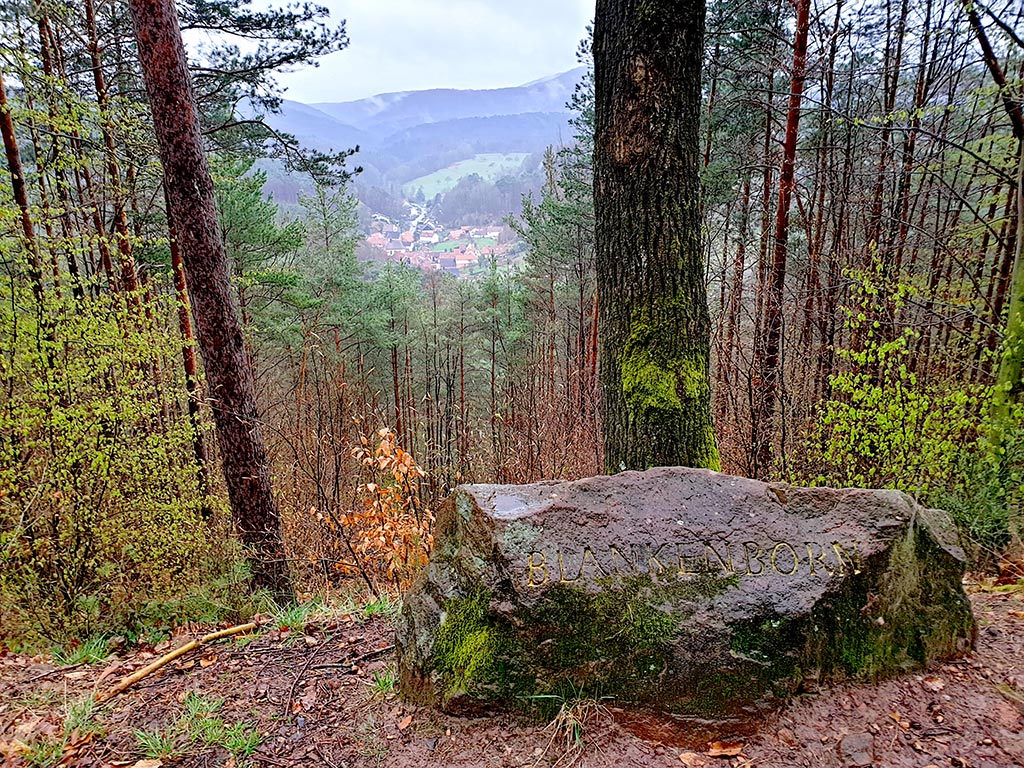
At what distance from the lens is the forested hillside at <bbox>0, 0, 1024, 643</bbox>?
4047mm

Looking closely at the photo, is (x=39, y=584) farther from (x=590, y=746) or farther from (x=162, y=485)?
(x=590, y=746)

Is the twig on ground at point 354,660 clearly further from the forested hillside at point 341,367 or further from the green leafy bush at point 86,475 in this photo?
the green leafy bush at point 86,475

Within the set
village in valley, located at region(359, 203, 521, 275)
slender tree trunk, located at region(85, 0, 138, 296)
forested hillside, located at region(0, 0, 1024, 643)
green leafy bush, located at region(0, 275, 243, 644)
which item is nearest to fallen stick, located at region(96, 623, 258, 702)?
forested hillside, located at region(0, 0, 1024, 643)

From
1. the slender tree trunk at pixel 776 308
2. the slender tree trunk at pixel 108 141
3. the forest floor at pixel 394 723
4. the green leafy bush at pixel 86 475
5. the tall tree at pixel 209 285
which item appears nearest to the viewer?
the forest floor at pixel 394 723

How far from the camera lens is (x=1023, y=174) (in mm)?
4023

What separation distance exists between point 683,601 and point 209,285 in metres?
4.38

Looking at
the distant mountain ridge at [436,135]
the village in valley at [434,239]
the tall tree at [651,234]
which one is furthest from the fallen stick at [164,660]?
the distant mountain ridge at [436,135]

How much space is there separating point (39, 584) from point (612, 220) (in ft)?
17.0

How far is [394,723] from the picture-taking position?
2258 mm

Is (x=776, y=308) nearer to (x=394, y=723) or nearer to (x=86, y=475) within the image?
(x=394, y=723)

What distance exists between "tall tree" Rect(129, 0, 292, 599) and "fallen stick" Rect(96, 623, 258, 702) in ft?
4.66

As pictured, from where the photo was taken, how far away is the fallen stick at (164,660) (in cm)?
260

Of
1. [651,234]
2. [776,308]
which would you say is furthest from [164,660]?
[776,308]

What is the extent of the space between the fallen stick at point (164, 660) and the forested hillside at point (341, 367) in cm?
118
